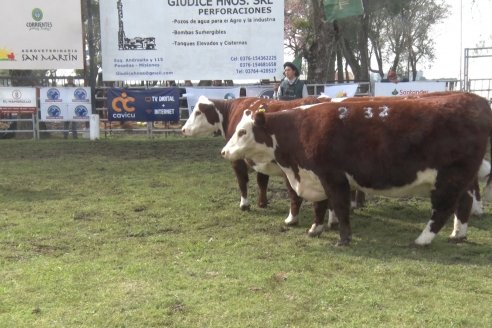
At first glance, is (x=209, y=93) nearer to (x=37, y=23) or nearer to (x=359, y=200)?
(x=37, y=23)

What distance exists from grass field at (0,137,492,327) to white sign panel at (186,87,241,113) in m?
7.41

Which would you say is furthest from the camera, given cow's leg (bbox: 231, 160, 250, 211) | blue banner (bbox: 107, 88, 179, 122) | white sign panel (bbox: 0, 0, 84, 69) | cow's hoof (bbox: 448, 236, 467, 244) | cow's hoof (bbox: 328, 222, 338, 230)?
white sign panel (bbox: 0, 0, 84, 69)

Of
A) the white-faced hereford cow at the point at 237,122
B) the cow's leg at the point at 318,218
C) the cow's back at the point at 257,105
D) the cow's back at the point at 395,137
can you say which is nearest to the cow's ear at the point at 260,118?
the cow's back at the point at 395,137

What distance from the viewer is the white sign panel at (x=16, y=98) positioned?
16109 mm

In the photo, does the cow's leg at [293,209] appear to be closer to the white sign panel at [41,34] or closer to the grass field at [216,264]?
the grass field at [216,264]

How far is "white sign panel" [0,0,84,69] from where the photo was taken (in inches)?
643

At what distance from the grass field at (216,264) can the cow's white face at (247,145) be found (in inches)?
34.2

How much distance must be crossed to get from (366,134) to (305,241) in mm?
1302

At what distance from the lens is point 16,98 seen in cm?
1612

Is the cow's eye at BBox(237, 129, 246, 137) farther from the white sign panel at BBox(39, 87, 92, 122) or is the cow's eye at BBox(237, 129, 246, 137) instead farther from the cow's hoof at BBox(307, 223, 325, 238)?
the white sign panel at BBox(39, 87, 92, 122)

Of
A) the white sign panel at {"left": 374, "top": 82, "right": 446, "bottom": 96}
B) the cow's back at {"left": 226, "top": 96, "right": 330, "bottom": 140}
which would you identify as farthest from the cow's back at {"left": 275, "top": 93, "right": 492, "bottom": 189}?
the white sign panel at {"left": 374, "top": 82, "right": 446, "bottom": 96}

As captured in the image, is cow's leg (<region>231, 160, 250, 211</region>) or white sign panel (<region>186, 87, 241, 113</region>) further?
white sign panel (<region>186, 87, 241, 113</region>)

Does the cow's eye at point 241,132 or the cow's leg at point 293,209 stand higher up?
the cow's eye at point 241,132

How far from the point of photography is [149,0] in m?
16.3
